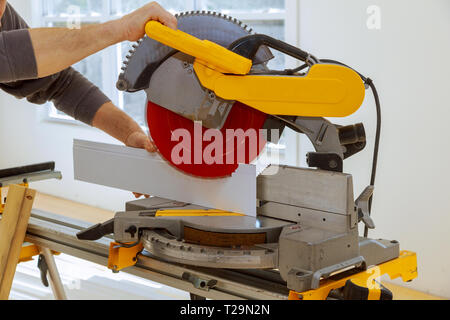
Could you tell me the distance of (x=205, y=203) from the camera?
1.39m

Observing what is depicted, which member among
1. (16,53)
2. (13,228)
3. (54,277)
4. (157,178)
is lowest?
(54,277)

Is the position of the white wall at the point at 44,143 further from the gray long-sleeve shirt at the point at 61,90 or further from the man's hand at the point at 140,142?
the man's hand at the point at 140,142

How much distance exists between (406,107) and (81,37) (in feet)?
6.31

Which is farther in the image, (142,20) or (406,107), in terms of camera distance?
(406,107)

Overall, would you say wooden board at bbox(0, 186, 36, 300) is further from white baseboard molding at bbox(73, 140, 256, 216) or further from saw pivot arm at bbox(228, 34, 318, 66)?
saw pivot arm at bbox(228, 34, 318, 66)

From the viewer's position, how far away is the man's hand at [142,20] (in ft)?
4.32

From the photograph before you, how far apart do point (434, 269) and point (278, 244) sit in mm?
1990

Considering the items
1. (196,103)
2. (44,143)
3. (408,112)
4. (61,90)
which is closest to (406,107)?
(408,112)

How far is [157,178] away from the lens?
4.80 feet

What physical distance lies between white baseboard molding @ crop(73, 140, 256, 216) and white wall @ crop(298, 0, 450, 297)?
Result: 67.5 inches

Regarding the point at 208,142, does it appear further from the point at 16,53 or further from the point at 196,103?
the point at 16,53

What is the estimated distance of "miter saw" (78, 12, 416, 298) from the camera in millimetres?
1170

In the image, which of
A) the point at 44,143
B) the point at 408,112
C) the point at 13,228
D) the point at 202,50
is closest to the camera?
the point at 202,50

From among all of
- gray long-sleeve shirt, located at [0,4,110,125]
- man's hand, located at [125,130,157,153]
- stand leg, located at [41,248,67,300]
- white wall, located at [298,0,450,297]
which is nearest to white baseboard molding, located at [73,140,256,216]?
man's hand, located at [125,130,157,153]
